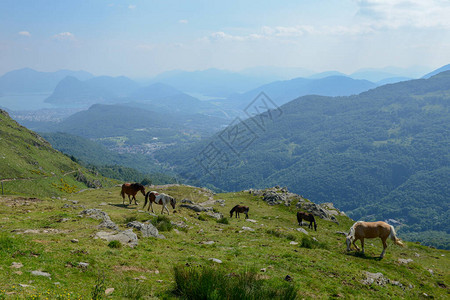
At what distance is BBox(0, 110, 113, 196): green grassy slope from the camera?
5341cm

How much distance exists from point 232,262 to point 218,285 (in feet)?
19.6

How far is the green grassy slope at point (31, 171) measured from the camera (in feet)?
175

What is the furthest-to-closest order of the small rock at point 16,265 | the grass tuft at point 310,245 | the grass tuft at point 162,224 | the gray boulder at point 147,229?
the grass tuft at point 162,224 → the grass tuft at point 310,245 → the gray boulder at point 147,229 → the small rock at point 16,265

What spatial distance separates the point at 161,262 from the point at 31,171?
68060 mm

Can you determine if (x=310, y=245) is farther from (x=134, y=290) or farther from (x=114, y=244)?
(x=134, y=290)

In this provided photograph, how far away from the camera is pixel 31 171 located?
63375mm

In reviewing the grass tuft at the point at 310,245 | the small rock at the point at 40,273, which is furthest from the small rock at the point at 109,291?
the grass tuft at the point at 310,245

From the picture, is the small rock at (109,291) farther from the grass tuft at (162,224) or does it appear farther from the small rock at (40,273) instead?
the grass tuft at (162,224)

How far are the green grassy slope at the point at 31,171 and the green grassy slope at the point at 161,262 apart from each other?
129 ft

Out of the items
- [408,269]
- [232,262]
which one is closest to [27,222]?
[232,262]

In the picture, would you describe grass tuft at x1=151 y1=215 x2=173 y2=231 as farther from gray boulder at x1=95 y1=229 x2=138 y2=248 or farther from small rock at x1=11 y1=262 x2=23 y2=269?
small rock at x1=11 y1=262 x2=23 y2=269

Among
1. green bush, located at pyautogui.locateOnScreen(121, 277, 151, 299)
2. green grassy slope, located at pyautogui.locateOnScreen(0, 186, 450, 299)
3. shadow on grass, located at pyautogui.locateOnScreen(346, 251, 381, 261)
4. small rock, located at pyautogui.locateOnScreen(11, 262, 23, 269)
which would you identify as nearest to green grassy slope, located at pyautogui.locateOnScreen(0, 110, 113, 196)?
green grassy slope, located at pyautogui.locateOnScreen(0, 186, 450, 299)

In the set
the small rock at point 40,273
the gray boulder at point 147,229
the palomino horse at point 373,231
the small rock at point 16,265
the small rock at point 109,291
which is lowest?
the palomino horse at point 373,231

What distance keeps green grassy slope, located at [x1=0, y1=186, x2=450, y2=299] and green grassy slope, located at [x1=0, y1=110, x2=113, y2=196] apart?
39318mm
